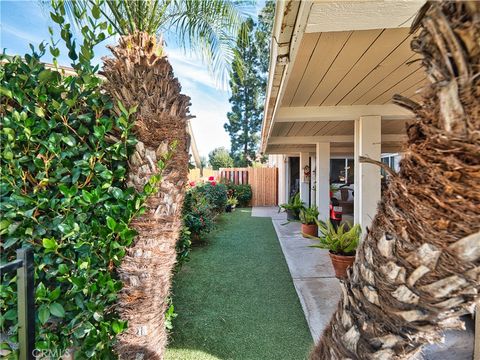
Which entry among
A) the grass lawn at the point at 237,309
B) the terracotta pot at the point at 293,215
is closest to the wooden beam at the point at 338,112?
the grass lawn at the point at 237,309

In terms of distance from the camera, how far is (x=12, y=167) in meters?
1.64

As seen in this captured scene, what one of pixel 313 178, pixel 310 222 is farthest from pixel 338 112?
pixel 313 178

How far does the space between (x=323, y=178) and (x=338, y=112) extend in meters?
3.10

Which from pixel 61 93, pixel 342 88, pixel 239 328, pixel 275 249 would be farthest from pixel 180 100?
pixel 275 249

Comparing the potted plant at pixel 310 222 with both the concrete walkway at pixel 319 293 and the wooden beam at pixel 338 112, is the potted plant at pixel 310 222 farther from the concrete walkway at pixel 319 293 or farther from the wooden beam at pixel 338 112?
the wooden beam at pixel 338 112

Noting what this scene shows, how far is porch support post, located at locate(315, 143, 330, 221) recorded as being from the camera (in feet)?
21.1

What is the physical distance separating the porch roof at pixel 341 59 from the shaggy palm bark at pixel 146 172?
38.7 inches

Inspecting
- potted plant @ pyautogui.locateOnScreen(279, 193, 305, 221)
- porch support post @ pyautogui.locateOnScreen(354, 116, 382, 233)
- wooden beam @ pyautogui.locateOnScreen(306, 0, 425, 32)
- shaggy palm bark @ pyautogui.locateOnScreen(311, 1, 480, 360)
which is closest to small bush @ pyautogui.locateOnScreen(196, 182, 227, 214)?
potted plant @ pyautogui.locateOnScreen(279, 193, 305, 221)

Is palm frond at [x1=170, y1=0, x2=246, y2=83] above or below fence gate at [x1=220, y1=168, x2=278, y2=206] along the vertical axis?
above

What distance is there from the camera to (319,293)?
3.43m

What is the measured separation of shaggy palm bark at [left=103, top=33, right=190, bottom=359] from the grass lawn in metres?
0.74

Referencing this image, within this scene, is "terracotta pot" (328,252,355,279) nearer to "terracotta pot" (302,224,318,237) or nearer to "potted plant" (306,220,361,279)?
"potted plant" (306,220,361,279)

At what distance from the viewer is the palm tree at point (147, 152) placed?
1.87 metres

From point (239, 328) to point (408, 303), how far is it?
97.4 inches
